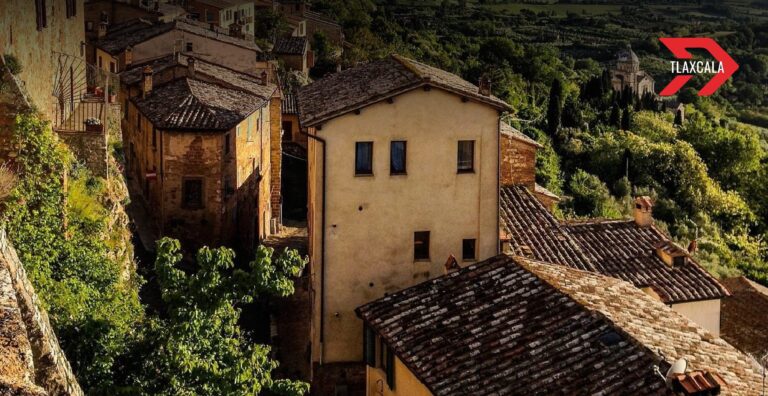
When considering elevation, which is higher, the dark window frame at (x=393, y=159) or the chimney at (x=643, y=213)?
the dark window frame at (x=393, y=159)

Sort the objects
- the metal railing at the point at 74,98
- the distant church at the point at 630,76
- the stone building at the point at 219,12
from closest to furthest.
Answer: the metal railing at the point at 74,98
the stone building at the point at 219,12
the distant church at the point at 630,76

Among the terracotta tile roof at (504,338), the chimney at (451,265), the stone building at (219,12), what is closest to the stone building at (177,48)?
the stone building at (219,12)

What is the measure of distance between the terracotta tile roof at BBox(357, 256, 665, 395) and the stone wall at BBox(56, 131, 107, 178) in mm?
6390

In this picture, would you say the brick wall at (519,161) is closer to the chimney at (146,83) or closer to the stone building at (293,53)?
the chimney at (146,83)

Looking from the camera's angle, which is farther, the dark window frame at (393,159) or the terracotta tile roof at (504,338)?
the dark window frame at (393,159)

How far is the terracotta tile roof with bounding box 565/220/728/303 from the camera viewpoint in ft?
63.4

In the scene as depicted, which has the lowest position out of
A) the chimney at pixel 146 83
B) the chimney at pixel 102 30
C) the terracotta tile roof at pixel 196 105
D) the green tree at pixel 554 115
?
the green tree at pixel 554 115

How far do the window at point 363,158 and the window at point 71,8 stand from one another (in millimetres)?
10048

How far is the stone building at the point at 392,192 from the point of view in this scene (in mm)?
17016

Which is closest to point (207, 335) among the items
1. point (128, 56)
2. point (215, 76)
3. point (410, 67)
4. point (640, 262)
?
point (410, 67)

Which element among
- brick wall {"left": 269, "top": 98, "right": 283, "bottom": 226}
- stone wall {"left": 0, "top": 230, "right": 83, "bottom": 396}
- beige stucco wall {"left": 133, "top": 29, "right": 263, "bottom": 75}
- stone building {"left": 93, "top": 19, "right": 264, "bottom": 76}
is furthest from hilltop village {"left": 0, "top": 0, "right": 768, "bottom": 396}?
beige stucco wall {"left": 133, "top": 29, "right": 263, "bottom": 75}

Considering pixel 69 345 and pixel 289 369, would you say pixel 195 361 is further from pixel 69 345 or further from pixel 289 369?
pixel 289 369

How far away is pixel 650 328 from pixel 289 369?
8.67 meters

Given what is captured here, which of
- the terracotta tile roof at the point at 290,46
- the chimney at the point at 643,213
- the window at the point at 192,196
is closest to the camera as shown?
the chimney at the point at 643,213
